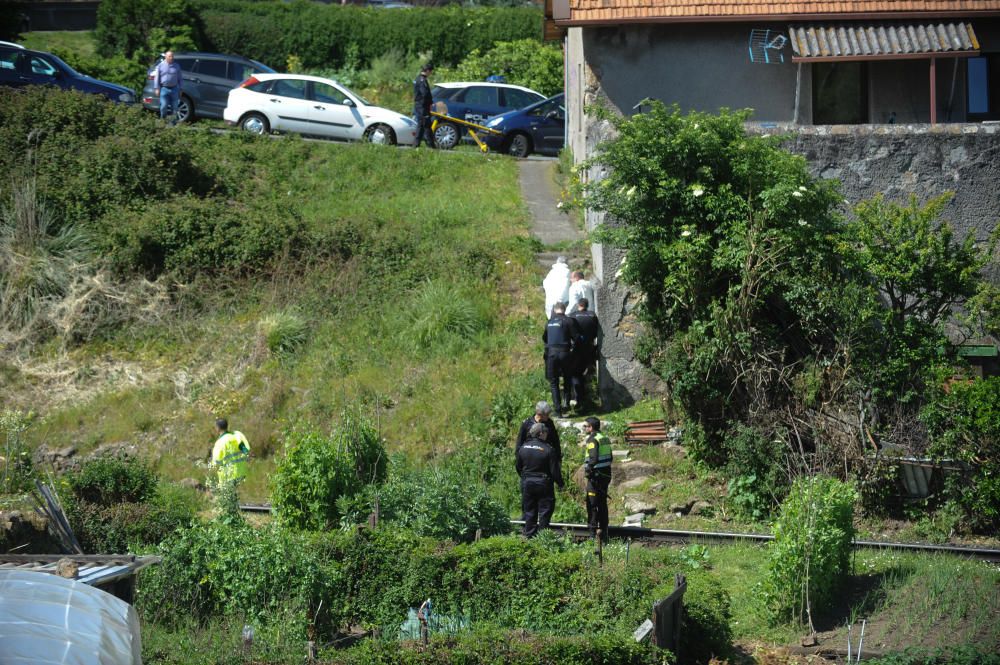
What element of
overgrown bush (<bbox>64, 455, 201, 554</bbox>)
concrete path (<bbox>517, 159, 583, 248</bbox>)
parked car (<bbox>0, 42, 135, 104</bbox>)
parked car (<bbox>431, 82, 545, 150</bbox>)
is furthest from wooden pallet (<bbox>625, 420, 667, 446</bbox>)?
parked car (<bbox>0, 42, 135, 104</bbox>)

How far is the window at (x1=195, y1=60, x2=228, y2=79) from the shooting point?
1048 inches

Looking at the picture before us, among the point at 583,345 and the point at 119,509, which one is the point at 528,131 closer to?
the point at 583,345

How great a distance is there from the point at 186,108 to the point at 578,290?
44.2ft

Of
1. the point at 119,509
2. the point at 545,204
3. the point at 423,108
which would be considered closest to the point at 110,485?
the point at 119,509

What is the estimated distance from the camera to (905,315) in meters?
14.2

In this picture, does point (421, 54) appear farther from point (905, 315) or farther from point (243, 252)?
point (905, 315)

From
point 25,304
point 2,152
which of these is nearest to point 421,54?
point 2,152

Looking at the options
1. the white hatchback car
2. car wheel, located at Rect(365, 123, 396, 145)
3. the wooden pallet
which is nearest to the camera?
the wooden pallet

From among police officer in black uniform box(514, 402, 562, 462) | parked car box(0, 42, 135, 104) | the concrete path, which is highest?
parked car box(0, 42, 135, 104)

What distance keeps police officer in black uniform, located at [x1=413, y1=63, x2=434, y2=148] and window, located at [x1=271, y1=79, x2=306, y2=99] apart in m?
2.59

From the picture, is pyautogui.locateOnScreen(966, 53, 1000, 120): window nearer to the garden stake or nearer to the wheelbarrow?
the wheelbarrow

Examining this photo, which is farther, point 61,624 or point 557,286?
point 557,286

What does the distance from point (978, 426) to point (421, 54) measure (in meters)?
25.1

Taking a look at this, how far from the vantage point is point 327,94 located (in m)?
25.5
